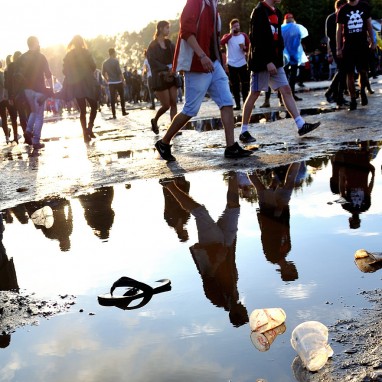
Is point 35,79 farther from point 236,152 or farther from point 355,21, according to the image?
point 236,152

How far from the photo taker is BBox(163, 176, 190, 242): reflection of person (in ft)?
15.4

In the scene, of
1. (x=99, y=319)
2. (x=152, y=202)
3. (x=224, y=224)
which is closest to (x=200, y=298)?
(x=99, y=319)

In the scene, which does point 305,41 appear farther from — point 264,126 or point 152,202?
point 152,202

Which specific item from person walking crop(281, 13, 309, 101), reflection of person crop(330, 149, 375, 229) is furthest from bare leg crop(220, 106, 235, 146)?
person walking crop(281, 13, 309, 101)

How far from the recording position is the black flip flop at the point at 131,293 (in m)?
3.39

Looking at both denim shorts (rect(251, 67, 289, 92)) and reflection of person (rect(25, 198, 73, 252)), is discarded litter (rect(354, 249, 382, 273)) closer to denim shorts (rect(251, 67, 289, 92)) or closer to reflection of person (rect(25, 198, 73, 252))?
reflection of person (rect(25, 198, 73, 252))

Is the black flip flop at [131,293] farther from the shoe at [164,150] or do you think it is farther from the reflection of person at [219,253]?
the shoe at [164,150]

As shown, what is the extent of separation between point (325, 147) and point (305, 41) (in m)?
52.5

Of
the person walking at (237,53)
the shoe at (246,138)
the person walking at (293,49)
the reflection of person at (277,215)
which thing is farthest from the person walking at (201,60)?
the person walking at (293,49)

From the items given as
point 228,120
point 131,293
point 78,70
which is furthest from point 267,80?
point 131,293

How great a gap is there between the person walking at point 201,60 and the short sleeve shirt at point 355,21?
4.62 meters

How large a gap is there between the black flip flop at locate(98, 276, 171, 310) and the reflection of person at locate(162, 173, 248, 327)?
226 mm

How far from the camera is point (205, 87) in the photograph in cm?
742

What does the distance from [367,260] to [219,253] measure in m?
0.87
